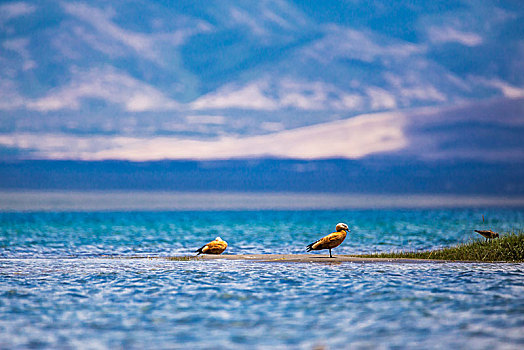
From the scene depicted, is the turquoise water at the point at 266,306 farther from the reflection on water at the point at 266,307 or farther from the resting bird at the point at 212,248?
the resting bird at the point at 212,248

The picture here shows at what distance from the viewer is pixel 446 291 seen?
669 inches

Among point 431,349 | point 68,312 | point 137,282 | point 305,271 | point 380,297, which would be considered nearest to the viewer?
point 431,349

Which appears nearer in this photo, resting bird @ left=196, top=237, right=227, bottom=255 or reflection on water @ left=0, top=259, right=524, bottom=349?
reflection on water @ left=0, top=259, right=524, bottom=349

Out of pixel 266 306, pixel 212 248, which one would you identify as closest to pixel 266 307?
pixel 266 306

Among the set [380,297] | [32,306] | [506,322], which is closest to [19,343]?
[32,306]

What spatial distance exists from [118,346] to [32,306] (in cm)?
526

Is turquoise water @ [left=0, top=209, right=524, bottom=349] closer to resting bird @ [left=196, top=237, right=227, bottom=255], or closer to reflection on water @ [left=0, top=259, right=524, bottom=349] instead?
reflection on water @ [left=0, top=259, right=524, bottom=349]

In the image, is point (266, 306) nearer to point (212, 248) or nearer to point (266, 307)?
point (266, 307)

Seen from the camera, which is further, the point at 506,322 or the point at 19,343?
the point at 506,322

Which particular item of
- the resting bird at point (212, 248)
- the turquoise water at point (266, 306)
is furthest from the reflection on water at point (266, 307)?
the resting bird at point (212, 248)

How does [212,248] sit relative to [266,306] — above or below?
above

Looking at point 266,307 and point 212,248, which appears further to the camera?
point 212,248

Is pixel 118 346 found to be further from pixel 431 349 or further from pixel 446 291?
pixel 446 291

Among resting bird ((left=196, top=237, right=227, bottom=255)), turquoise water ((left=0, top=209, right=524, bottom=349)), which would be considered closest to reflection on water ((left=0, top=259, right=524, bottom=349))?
turquoise water ((left=0, top=209, right=524, bottom=349))
